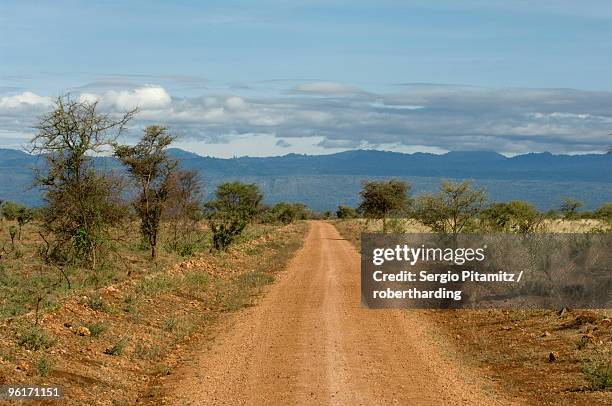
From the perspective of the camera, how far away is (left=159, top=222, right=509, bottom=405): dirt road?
37.8 ft

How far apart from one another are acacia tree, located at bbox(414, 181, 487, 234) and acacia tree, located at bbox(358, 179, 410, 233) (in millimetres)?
28414

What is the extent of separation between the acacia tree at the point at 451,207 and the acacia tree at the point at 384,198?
28.4 metres

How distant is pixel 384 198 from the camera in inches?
2584

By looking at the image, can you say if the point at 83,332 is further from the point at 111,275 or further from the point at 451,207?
the point at 451,207

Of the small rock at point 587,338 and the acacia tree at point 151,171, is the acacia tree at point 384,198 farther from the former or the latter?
the small rock at point 587,338

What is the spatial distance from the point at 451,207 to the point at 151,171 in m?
13.4

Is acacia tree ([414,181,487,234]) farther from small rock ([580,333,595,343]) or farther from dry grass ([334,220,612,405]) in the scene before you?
small rock ([580,333,595,343])

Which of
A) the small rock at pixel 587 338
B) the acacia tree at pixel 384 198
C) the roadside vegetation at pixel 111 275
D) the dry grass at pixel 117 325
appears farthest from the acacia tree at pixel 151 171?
the acacia tree at pixel 384 198

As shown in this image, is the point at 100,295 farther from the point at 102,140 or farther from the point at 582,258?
the point at 582,258

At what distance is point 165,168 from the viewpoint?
3341 cm

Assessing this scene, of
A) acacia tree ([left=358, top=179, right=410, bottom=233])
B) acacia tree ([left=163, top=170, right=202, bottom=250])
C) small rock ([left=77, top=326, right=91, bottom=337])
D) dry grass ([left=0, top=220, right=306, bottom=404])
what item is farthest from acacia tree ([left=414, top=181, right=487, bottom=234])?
acacia tree ([left=358, top=179, right=410, bottom=233])

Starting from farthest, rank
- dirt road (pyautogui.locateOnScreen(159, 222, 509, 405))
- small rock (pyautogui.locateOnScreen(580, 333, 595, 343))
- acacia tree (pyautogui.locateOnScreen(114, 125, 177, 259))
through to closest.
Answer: acacia tree (pyautogui.locateOnScreen(114, 125, 177, 259)), small rock (pyautogui.locateOnScreen(580, 333, 595, 343)), dirt road (pyautogui.locateOnScreen(159, 222, 509, 405))

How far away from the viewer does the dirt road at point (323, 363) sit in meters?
11.5

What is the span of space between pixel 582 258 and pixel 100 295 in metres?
13.0
